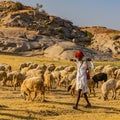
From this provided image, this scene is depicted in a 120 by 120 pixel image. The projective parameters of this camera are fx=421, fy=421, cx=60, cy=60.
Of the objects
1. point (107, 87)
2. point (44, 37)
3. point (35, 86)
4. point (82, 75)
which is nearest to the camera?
point (82, 75)

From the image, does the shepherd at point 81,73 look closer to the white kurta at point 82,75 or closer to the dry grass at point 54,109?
the white kurta at point 82,75

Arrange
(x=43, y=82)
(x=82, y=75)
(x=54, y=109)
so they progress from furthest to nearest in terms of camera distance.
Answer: (x=43, y=82) → (x=82, y=75) → (x=54, y=109)

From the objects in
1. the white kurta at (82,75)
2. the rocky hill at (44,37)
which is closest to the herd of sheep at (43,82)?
the white kurta at (82,75)

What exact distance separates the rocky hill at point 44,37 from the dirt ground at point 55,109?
33676mm

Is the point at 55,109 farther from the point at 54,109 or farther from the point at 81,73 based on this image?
the point at 81,73

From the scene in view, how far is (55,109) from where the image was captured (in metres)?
16.8

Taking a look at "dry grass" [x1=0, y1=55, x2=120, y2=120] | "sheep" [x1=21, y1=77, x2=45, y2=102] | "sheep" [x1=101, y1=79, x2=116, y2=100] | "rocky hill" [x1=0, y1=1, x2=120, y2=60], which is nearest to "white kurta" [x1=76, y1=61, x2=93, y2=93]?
"dry grass" [x1=0, y1=55, x2=120, y2=120]

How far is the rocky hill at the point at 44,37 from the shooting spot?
186 ft

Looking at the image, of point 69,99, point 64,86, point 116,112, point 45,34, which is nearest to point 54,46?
point 45,34

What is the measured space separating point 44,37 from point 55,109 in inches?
1809

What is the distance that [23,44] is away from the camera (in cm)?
5756

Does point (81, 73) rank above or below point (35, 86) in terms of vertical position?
above

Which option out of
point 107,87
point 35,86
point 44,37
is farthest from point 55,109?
point 44,37

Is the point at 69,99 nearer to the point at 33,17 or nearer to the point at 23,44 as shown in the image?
the point at 23,44
